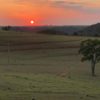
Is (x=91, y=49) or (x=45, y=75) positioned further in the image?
(x=91, y=49)

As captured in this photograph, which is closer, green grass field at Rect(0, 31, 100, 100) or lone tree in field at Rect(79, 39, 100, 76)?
green grass field at Rect(0, 31, 100, 100)

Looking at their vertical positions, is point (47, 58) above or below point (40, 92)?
below

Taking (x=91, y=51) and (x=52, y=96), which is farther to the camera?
(x=91, y=51)

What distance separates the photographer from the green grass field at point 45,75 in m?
14.4

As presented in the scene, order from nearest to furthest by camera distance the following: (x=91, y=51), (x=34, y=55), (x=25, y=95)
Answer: (x=25, y=95) < (x=91, y=51) < (x=34, y=55)

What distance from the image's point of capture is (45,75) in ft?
102

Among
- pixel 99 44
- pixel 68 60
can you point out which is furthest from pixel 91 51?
pixel 68 60

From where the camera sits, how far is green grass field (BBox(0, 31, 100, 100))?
14.4 meters

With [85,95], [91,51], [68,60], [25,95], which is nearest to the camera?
[25,95]

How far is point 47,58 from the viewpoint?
64500 millimetres

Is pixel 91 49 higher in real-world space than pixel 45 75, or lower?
higher

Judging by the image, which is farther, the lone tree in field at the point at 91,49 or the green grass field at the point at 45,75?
the lone tree in field at the point at 91,49

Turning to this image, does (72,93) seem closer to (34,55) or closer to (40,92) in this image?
(40,92)

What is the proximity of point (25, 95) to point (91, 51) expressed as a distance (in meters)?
30.0
